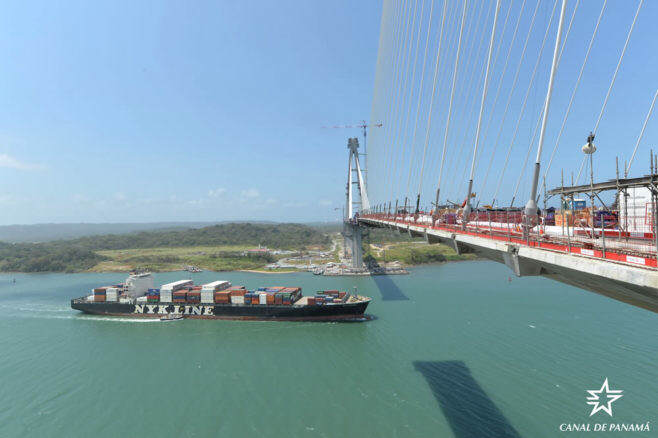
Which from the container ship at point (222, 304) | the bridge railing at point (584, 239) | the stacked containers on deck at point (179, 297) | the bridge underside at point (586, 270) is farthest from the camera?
the stacked containers on deck at point (179, 297)

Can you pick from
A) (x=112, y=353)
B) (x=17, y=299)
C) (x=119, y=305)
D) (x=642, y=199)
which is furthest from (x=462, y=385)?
(x=17, y=299)

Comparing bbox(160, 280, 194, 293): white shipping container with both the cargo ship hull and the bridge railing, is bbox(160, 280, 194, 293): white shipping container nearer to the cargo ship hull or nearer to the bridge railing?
the cargo ship hull

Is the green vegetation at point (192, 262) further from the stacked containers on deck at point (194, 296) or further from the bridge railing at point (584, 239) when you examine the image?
the bridge railing at point (584, 239)

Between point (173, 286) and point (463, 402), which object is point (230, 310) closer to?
point (173, 286)

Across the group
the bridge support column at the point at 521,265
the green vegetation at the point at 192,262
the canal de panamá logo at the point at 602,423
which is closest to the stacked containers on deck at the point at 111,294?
the green vegetation at the point at 192,262

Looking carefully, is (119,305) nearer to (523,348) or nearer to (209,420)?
(209,420)

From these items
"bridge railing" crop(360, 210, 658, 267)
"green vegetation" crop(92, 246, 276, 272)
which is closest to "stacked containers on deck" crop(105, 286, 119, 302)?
"green vegetation" crop(92, 246, 276, 272)
